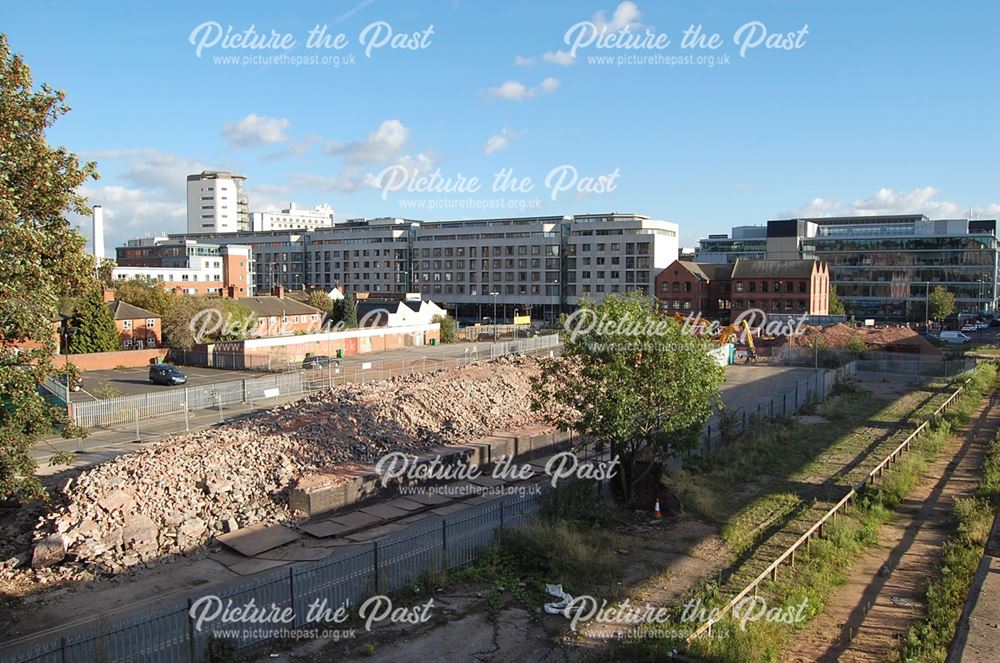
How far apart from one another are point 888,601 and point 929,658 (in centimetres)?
333

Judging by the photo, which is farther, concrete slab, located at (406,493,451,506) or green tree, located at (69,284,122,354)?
green tree, located at (69,284,122,354)

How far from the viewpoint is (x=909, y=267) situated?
106 metres

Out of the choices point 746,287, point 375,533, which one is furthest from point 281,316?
point 746,287

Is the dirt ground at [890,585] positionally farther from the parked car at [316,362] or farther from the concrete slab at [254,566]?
the parked car at [316,362]

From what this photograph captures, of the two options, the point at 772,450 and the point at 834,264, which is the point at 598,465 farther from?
the point at 834,264

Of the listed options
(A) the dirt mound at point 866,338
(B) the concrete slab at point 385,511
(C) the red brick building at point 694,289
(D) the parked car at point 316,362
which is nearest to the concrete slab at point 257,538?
(B) the concrete slab at point 385,511

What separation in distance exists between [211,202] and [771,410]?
18366 cm

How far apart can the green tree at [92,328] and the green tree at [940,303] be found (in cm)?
9848

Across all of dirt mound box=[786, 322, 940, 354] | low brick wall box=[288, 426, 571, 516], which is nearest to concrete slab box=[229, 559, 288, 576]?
low brick wall box=[288, 426, 571, 516]

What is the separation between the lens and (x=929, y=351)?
209ft

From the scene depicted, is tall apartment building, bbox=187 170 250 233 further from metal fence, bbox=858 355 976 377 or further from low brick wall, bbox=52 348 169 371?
metal fence, bbox=858 355 976 377

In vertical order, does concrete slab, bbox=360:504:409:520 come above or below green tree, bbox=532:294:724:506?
below

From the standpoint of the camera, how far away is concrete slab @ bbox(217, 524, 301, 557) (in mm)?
18281

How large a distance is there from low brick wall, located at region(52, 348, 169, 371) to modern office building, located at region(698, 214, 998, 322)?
95761 millimetres
